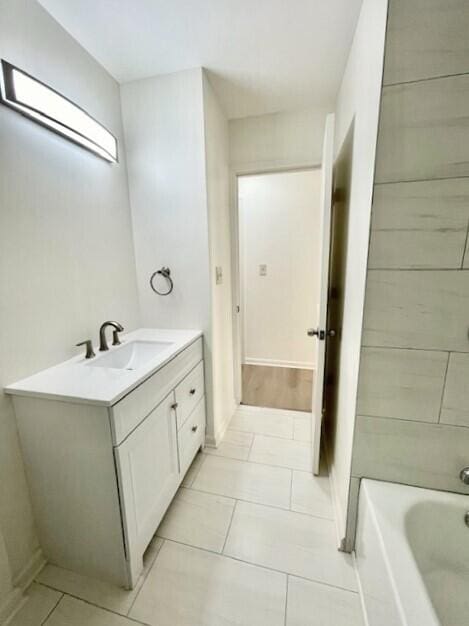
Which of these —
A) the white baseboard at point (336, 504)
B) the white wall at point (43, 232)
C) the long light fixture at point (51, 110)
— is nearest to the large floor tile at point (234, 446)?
the white baseboard at point (336, 504)

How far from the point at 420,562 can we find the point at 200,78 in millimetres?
2503

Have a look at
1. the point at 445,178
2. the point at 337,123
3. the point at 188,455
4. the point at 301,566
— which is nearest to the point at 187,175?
the point at 337,123

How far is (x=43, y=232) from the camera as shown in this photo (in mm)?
1188

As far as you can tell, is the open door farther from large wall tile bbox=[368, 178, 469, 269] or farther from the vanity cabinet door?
the vanity cabinet door

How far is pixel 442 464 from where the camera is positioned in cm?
103

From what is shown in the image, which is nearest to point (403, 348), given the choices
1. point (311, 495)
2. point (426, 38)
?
point (426, 38)

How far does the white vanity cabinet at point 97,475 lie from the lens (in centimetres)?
99

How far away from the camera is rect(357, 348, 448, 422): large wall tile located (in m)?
0.98

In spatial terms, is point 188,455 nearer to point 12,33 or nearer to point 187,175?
point 187,175

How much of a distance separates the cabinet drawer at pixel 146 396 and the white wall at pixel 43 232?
482 millimetres

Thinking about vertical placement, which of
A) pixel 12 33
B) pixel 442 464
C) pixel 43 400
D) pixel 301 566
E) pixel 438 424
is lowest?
pixel 301 566

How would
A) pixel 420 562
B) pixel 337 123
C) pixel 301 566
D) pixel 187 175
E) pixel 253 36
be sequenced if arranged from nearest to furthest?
pixel 420 562 < pixel 301 566 < pixel 253 36 < pixel 187 175 < pixel 337 123

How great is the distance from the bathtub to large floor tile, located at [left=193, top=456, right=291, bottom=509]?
540mm

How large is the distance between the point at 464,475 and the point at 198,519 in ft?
4.06
